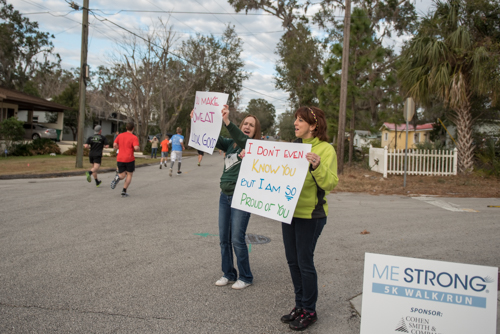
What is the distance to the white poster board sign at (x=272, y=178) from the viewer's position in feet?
10.8

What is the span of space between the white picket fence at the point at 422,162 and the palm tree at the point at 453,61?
50cm

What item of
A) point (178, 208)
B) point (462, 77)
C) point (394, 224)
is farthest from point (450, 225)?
point (462, 77)

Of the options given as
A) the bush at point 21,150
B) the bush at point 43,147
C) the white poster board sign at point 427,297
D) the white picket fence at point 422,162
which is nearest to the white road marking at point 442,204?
the white picket fence at point 422,162

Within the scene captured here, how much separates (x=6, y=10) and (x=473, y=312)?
56.8 meters

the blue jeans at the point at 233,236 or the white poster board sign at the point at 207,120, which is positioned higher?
the white poster board sign at the point at 207,120

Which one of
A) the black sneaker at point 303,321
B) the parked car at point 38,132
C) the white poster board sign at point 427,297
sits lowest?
the black sneaker at point 303,321

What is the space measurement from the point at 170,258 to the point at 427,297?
3404 mm

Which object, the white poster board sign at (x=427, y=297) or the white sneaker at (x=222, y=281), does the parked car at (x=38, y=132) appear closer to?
the white sneaker at (x=222, y=281)

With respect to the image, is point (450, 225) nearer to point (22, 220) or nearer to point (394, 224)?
point (394, 224)

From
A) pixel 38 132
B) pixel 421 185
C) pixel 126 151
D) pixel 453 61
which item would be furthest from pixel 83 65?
pixel 38 132

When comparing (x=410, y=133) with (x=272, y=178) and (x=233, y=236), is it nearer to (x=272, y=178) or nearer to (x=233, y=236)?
(x=233, y=236)

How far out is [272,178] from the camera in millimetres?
3549

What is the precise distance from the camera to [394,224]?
25.6ft

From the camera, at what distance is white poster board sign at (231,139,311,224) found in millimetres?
3307
